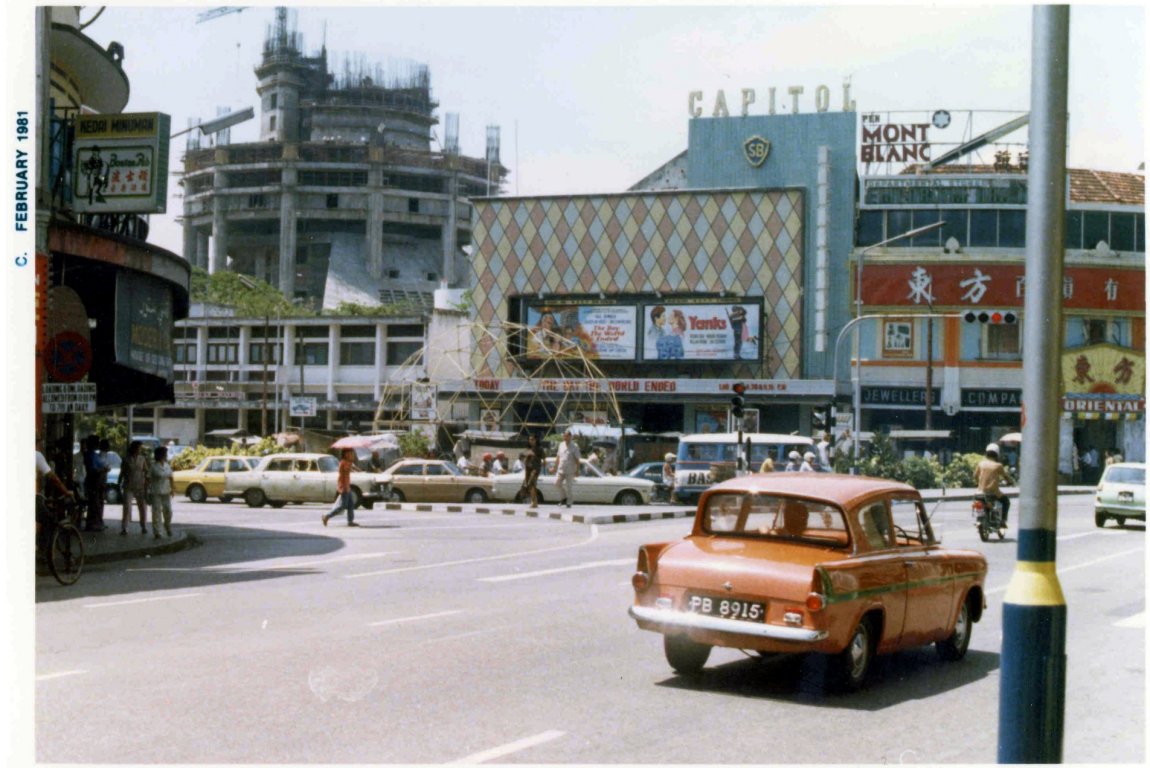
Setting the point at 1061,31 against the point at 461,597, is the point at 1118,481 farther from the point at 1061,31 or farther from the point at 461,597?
the point at 1061,31

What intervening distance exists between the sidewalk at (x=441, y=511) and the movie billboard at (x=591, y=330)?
23304 millimetres

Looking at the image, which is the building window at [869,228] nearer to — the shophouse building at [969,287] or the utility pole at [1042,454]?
the shophouse building at [969,287]

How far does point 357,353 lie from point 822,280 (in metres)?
31.1

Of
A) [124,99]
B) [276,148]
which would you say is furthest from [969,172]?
[276,148]

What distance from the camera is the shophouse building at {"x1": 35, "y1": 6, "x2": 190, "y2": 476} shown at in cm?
1812

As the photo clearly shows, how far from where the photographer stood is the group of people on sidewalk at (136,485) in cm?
2305

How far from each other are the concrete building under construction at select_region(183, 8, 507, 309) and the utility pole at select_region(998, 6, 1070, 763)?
374ft

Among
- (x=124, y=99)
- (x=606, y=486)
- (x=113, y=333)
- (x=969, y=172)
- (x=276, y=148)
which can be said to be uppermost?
(x=276, y=148)

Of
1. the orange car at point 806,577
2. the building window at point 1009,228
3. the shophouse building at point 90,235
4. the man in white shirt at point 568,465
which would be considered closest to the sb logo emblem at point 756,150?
the building window at point 1009,228

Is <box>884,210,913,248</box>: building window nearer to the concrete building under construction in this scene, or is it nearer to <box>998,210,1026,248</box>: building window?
<box>998,210,1026,248</box>: building window

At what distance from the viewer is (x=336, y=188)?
124 m

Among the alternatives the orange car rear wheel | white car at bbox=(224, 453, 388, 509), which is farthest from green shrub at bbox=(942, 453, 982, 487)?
the orange car rear wheel

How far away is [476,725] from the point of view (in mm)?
8391

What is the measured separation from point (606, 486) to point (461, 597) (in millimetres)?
20856
